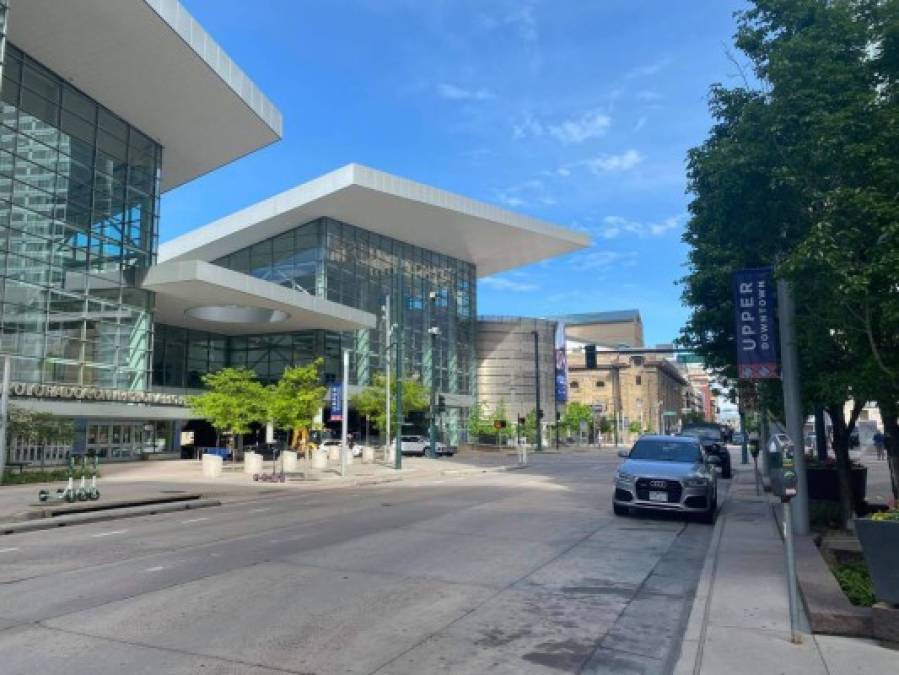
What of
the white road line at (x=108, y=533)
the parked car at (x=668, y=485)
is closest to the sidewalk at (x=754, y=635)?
the parked car at (x=668, y=485)

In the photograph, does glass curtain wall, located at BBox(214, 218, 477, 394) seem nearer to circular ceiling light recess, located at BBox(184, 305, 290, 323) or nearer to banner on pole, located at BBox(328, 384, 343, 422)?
circular ceiling light recess, located at BBox(184, 305, 290, 323)

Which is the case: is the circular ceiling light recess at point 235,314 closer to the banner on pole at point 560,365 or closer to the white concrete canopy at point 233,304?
the white concrete canopy at point 233,304

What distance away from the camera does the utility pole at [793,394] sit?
1112cm

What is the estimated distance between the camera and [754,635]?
6.20 metres

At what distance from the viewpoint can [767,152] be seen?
34.3 feet

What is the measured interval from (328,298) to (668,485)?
41.3 meters

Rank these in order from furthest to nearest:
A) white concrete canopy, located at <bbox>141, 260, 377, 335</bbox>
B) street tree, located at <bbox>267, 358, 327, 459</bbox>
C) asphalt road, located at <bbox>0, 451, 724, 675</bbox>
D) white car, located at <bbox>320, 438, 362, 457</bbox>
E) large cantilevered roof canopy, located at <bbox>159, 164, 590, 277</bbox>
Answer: large cantilevered roof canopy, located at <bbox>159, 164, 590, 277</bbox>
white car, located at <bbox>320, 438, 362, 457</bbox>
white concrete canopy, located at <bbox>141, 260, 377, 335</bbox>
street tree, located at <bbox>267, 358, 327, 459</bbox>
asphalt road, located at <bbox>0, 451, 724, 675</bbox>

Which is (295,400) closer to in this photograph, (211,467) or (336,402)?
(211,467)

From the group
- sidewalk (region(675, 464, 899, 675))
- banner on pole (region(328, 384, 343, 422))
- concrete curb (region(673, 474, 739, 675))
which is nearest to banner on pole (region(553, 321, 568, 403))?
banner on pole (region(328, 384, 343, 422))

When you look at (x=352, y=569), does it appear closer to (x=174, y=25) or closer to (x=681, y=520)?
(x=681, y=520)

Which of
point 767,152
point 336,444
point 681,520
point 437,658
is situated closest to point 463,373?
point 336,444

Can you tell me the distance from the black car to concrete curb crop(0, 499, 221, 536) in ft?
54.3

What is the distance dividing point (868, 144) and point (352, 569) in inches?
312

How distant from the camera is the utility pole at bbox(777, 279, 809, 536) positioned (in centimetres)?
1112
